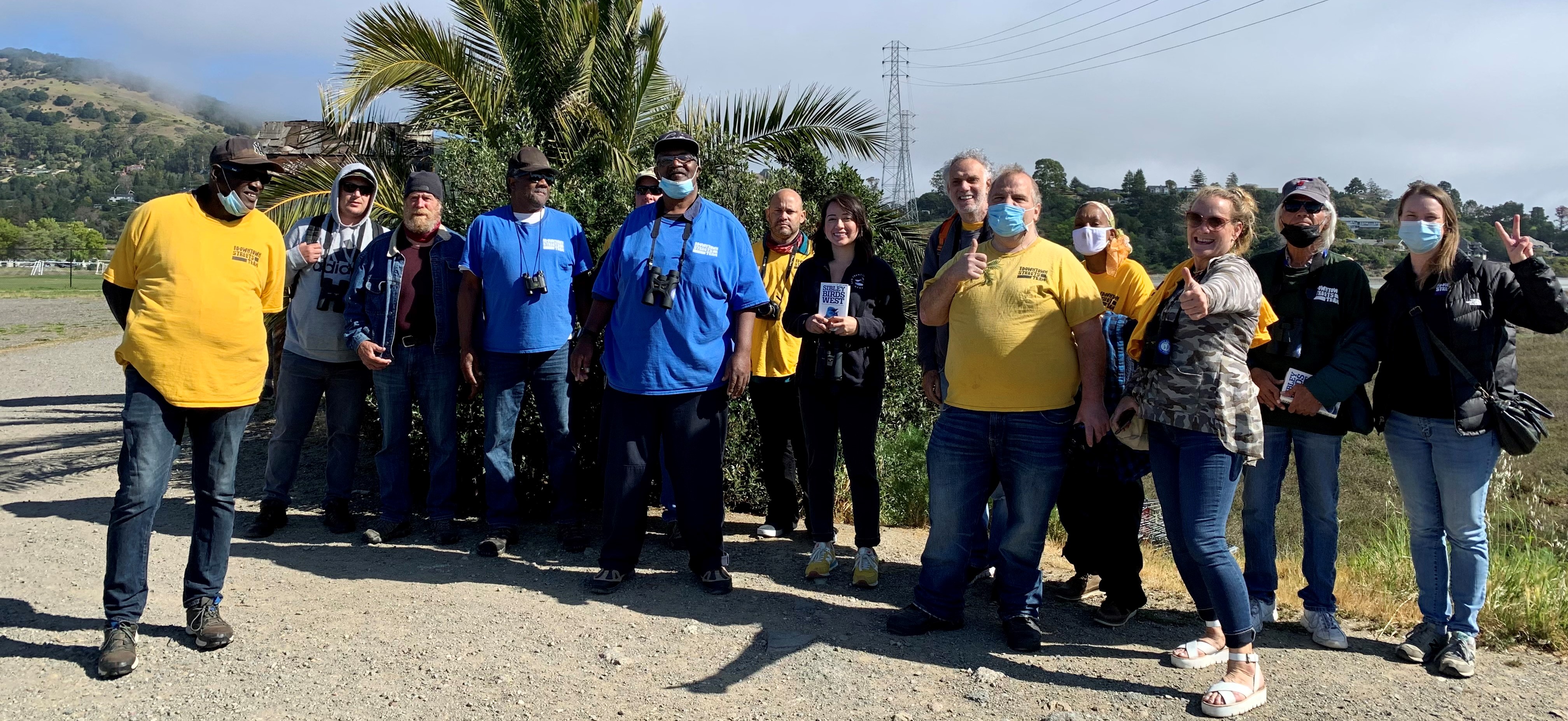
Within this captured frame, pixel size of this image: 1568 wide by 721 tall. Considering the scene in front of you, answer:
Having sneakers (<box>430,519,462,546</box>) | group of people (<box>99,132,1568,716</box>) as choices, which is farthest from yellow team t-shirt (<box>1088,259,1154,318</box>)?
sneakers (<box>430,519,462,546</box>)

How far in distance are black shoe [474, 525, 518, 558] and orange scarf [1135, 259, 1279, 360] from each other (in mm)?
3518

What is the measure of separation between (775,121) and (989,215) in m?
6.73

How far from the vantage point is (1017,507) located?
14.6ft

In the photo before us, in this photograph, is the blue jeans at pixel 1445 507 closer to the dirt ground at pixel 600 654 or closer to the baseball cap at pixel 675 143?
the dirt ground at pixel 600 654

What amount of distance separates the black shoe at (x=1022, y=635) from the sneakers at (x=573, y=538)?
2.48 meters

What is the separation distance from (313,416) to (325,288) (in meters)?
0.80

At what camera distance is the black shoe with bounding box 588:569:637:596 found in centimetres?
517

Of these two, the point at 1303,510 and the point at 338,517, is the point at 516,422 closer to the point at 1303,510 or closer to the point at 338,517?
the point at 338,517

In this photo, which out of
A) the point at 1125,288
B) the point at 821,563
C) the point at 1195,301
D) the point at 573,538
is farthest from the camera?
the point at 573,538

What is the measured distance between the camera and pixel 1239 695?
3.84 metres

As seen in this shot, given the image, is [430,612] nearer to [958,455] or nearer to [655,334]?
[655,334]

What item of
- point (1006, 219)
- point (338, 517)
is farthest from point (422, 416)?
point (1006, 219)

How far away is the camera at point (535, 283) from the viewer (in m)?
5.58

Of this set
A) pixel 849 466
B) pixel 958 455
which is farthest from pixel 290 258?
pixel 958 455
